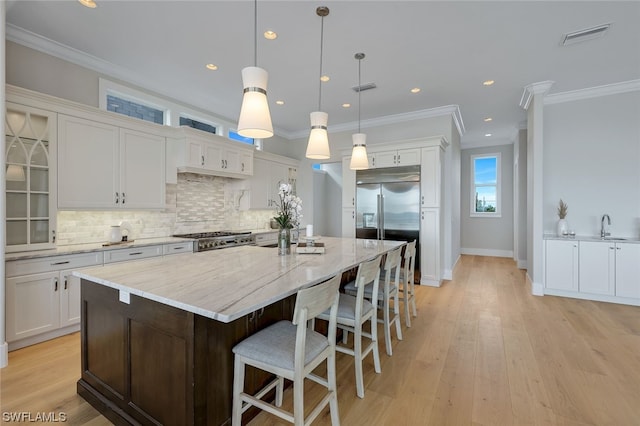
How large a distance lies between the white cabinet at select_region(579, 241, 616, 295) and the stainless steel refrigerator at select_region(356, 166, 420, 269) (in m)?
2.22

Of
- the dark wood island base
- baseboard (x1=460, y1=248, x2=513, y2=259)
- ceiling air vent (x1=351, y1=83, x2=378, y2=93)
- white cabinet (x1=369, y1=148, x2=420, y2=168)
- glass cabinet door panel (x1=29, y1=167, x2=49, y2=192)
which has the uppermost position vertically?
ceiling air vent (x1=351, y1=83, x2=378, y2=93)

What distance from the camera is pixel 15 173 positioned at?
8.96 feet

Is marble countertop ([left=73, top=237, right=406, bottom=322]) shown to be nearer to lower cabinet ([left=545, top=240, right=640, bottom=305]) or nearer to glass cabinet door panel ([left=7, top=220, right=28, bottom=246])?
glass cabinet door panel ([left=7, top=220, right=28, bottom=246])

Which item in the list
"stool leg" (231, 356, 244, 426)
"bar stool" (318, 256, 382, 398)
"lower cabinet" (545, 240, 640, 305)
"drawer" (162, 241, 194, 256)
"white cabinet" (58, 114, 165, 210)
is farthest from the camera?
"lower cabinet" (545, 240, 640, 305)

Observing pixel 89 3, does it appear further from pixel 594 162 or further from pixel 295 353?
pixel 594 162

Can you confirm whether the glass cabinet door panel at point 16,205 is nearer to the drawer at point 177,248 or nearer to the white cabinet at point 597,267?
the drawer at point 177,248

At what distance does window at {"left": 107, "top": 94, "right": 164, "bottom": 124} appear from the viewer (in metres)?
3.76

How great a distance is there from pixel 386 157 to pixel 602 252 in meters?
3.33

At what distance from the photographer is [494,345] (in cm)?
277

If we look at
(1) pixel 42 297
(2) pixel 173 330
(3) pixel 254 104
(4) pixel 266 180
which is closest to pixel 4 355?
(1) pixel 42 297

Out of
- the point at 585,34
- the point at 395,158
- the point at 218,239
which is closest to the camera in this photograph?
the point at 585,34

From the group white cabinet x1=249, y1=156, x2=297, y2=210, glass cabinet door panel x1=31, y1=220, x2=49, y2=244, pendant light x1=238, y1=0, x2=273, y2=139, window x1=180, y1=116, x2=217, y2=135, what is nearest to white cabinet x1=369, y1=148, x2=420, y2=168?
white cabinet x1=249, y1=156, x2=297, y2=210

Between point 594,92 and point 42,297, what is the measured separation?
7.28m

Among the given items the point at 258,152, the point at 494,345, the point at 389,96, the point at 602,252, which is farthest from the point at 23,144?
the point at 602,252
